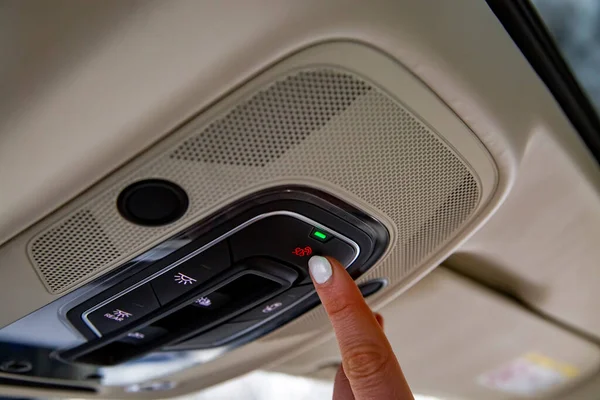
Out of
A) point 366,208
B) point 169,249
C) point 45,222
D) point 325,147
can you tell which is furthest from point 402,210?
point 45,222

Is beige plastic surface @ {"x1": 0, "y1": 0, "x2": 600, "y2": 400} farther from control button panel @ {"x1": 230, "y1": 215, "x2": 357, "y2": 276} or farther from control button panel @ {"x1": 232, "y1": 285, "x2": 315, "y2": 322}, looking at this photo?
control button panel @ {"x1": 232, "y1": 285, "x2": 315, "y2": 322}

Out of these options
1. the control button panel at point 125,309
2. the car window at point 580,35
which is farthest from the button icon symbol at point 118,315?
the car window at point 580,35

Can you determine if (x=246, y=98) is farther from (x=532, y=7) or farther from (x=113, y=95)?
(x=532, y=7)

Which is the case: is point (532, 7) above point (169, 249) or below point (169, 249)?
above

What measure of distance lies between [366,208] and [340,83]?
0.19 m

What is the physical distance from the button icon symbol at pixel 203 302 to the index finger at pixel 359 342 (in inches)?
6.7

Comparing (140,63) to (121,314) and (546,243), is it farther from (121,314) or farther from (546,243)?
(546,243)

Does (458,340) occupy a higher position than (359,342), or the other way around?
(458,340)

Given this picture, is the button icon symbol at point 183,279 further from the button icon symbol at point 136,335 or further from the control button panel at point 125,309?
the button icon symbol at point 136,335

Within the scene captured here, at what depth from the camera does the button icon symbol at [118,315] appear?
2.33ft

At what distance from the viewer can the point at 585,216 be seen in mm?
888

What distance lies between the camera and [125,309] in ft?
2.32

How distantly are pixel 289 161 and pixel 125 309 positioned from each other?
34 centimetres

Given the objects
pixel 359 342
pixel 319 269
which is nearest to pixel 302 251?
pixel 319 269
